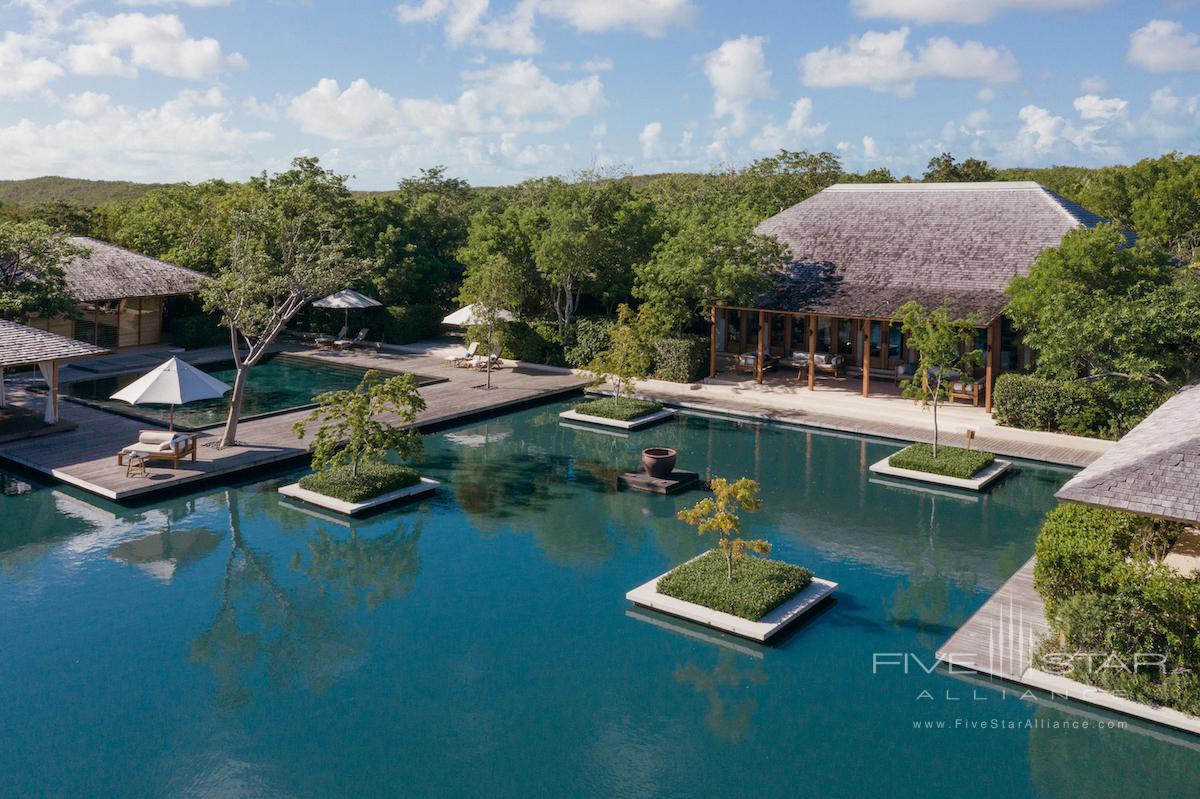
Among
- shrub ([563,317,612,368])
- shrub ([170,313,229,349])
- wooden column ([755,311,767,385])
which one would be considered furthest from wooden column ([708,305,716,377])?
Answer: shrub ([170,313,229,349])

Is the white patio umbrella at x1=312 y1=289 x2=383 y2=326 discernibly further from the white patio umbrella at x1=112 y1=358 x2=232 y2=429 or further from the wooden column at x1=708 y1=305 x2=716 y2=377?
the white patio umbrella at x1=112 y1=358 x2=232 y2=429

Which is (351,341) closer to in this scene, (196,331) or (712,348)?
(196,331)

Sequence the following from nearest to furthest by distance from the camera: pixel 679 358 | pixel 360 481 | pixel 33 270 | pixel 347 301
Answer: pixel 360 481, pixel 33 270, pixel 679 358, pixel 347 301

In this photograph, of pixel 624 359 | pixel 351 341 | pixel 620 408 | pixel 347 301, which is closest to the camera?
pixel 624 359

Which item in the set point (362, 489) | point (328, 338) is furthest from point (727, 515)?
point (328, 338)

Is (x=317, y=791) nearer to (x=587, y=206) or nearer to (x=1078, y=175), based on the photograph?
(x=587, y=206)

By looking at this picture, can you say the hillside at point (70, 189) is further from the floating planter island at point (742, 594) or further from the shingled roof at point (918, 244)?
the floating planter island at point (742, 594)

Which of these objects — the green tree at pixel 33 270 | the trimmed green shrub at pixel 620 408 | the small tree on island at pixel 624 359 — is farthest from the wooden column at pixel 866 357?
the green tree at pixel 33 270
